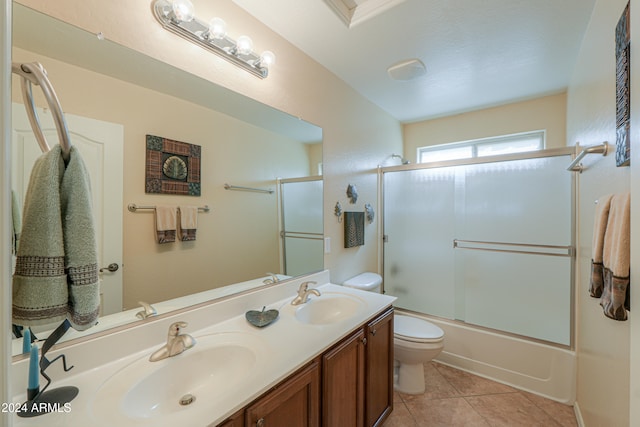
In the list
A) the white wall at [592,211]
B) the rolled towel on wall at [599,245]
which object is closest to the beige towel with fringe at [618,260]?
the rolled towel on wall at [599,245]

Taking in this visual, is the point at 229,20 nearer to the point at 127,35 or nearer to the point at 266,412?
the point at 127,35

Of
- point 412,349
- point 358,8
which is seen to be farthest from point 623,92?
point 412,349

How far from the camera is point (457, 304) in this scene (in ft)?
7.89

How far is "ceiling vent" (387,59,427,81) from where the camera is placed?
1.94 metres

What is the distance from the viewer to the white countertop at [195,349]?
0.69 metres

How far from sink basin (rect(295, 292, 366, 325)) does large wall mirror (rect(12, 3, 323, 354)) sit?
9.8 inches

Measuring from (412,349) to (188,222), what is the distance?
5.60 feet

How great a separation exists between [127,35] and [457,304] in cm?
291

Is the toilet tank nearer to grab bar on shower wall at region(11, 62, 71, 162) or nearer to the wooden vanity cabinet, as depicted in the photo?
the wooden vanity cabinet

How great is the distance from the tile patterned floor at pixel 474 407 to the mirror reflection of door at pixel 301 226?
1.16 meters

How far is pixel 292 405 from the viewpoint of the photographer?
3.09 feet

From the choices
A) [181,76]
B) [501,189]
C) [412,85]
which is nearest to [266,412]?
[181,76]

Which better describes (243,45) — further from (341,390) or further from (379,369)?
(379,369)

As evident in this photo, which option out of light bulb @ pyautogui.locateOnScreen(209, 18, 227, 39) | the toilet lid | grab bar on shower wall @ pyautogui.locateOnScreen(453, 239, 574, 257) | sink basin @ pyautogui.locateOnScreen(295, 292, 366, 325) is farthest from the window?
light bulb @ pyautogui.locateOnScreen(209, 18, 227, 39)
